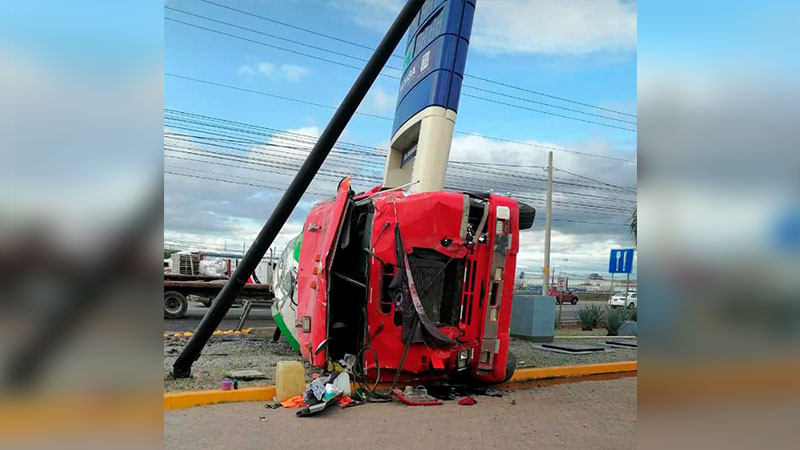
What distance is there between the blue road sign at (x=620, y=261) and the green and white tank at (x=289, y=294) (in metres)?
8.88

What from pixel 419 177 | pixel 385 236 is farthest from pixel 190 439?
pixel 419 177

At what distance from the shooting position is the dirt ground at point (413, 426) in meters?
5.07

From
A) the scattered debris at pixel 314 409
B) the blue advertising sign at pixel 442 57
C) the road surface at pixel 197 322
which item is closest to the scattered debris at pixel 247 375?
the scattered debris at pixel 314 409

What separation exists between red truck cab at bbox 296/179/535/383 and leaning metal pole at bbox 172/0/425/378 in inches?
30.0

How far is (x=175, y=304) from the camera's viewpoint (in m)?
17.6

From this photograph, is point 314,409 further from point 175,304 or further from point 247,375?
point 175,304

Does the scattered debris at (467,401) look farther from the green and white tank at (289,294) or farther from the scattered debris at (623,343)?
the scattered debris at (623,343)

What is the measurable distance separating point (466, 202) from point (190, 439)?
3988 mm

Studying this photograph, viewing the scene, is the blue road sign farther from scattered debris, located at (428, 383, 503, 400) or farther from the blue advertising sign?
scattered debris, located at (428, 383, 503, 400)

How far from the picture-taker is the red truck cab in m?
6.80

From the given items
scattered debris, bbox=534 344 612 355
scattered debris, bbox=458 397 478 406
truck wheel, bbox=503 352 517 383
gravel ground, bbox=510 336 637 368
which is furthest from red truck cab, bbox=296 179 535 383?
scattered debris, bbox=534 344 612 355

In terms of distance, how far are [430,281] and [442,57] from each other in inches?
270
